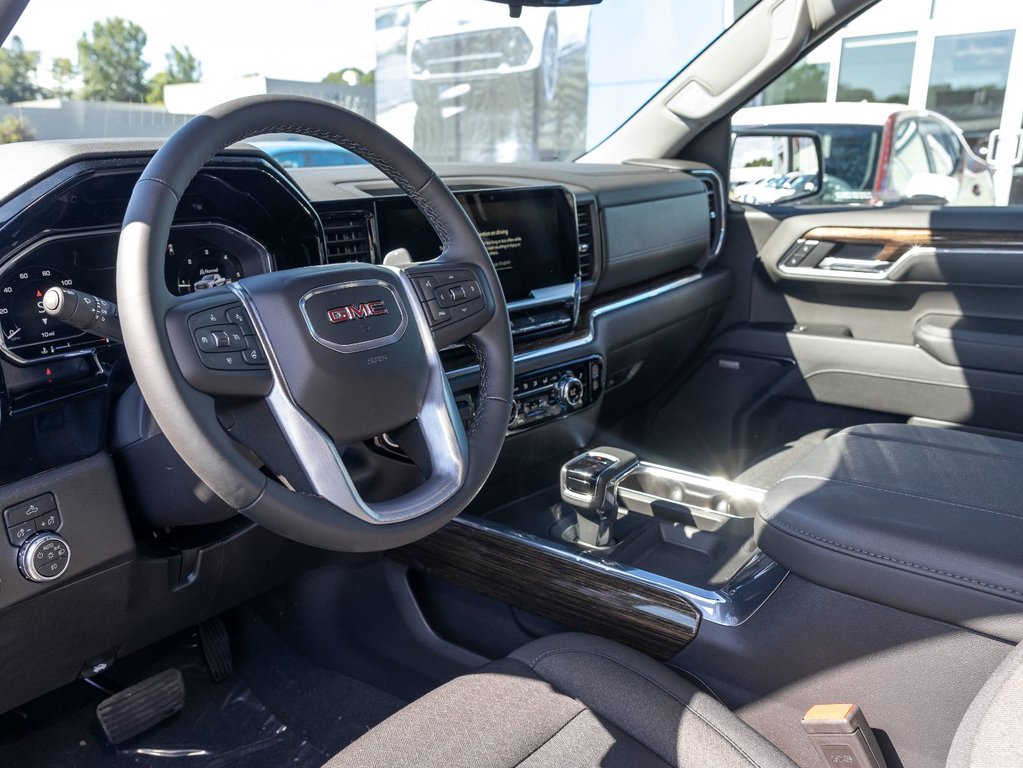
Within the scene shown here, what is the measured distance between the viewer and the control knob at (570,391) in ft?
6.43

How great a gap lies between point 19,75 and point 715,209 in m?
1.94

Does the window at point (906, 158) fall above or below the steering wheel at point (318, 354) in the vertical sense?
above

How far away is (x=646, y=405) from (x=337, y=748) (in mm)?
1498

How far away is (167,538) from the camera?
4.56 ft

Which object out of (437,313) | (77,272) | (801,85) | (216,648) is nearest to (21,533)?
(77,272)

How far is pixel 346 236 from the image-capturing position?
1.51 meters

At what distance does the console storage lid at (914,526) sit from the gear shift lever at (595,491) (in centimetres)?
34

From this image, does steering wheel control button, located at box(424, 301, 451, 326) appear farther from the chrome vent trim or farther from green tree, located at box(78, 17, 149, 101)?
the chrome vent trim

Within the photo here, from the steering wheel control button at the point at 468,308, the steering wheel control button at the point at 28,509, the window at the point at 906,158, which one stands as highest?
the window at the point at 906,158

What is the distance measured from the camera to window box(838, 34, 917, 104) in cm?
424

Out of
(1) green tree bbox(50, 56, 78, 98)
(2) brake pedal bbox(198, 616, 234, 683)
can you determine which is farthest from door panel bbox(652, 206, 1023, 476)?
(1) green tree bbox(50, 56, 78, 98)

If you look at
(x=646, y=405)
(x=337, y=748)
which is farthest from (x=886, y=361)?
(x=337, y=748)

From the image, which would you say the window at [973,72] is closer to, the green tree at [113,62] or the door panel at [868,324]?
the door panel at [868,324]

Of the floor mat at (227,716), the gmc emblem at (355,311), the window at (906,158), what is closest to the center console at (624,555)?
the floor mat at (227,716)
